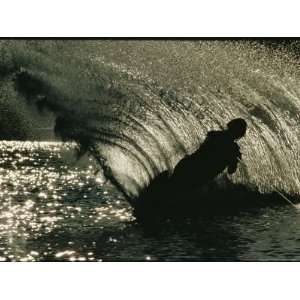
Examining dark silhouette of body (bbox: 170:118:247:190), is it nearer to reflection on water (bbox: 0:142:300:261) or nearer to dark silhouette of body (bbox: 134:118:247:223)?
dark silhouette of body (bbox: 134:118:247:223)

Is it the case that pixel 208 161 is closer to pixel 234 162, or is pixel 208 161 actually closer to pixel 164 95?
pixel 234 162

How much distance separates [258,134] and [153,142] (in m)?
1.34

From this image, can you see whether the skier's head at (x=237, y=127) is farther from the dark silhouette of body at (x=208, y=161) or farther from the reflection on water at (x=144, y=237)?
the reflection on water at (x=144, y=237)

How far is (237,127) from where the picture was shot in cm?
619

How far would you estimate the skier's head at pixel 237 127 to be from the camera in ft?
20.2

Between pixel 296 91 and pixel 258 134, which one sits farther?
pixel 258 134

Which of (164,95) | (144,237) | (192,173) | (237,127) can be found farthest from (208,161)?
(144,237)

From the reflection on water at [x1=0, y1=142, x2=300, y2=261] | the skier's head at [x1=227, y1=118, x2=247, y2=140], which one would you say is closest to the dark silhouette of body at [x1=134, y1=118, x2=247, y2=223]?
the skier's head at [x1=227, y1=118, x2=247, y2=140]

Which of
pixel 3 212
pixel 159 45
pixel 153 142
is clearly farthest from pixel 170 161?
pixel 3 212

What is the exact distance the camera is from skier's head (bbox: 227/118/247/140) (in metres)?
6.16

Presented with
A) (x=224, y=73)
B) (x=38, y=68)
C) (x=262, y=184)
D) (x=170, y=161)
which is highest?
(x=38, y=68)

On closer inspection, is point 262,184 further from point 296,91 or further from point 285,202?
point 296,91

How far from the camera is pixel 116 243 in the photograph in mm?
6160

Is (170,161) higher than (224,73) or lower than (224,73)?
lower
